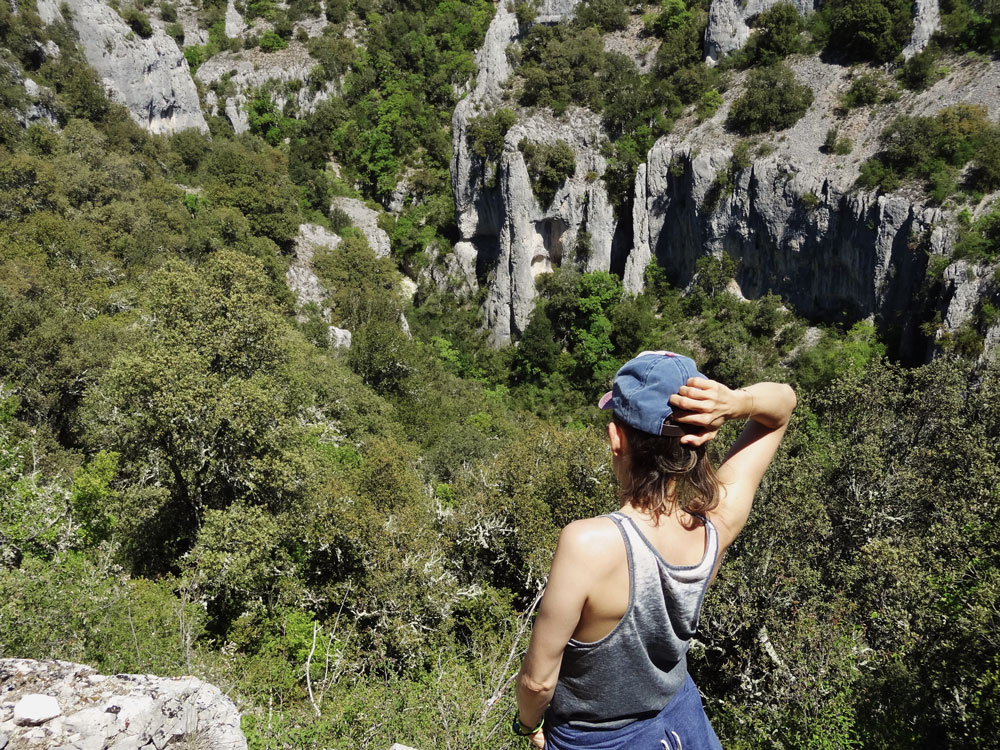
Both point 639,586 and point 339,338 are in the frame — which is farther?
point 339,338

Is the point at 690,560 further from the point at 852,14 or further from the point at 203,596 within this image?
the point at 852,14

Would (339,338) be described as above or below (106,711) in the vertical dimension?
below

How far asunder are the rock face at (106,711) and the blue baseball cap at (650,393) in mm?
4423

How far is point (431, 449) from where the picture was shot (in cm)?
2678

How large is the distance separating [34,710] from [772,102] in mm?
41192

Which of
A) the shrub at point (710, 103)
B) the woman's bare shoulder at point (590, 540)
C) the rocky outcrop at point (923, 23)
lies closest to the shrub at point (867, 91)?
the rocky outcrop at point (923, 23)

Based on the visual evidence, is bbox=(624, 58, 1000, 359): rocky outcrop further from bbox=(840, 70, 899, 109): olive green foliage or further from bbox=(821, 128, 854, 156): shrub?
bbox=(840, 70, 899, 109): olive green foliage

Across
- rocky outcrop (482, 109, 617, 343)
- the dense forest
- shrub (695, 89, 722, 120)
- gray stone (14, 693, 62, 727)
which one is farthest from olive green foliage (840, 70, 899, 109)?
gray stone (14, 693, 62, 727)

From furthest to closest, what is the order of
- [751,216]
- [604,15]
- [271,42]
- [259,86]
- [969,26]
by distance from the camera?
[271,42]
[259,86]
[604,15]
[751,216]
[969,26]

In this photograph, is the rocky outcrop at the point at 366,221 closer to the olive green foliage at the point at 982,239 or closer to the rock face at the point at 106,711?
the olive green foliage at the point at 982,239

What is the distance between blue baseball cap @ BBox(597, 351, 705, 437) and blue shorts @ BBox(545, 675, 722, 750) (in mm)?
926

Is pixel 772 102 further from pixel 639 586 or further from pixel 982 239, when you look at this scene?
pixel 639 586

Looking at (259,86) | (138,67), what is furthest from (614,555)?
(259,86)

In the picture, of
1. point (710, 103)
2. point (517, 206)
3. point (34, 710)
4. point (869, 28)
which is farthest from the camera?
point (517, 206)
